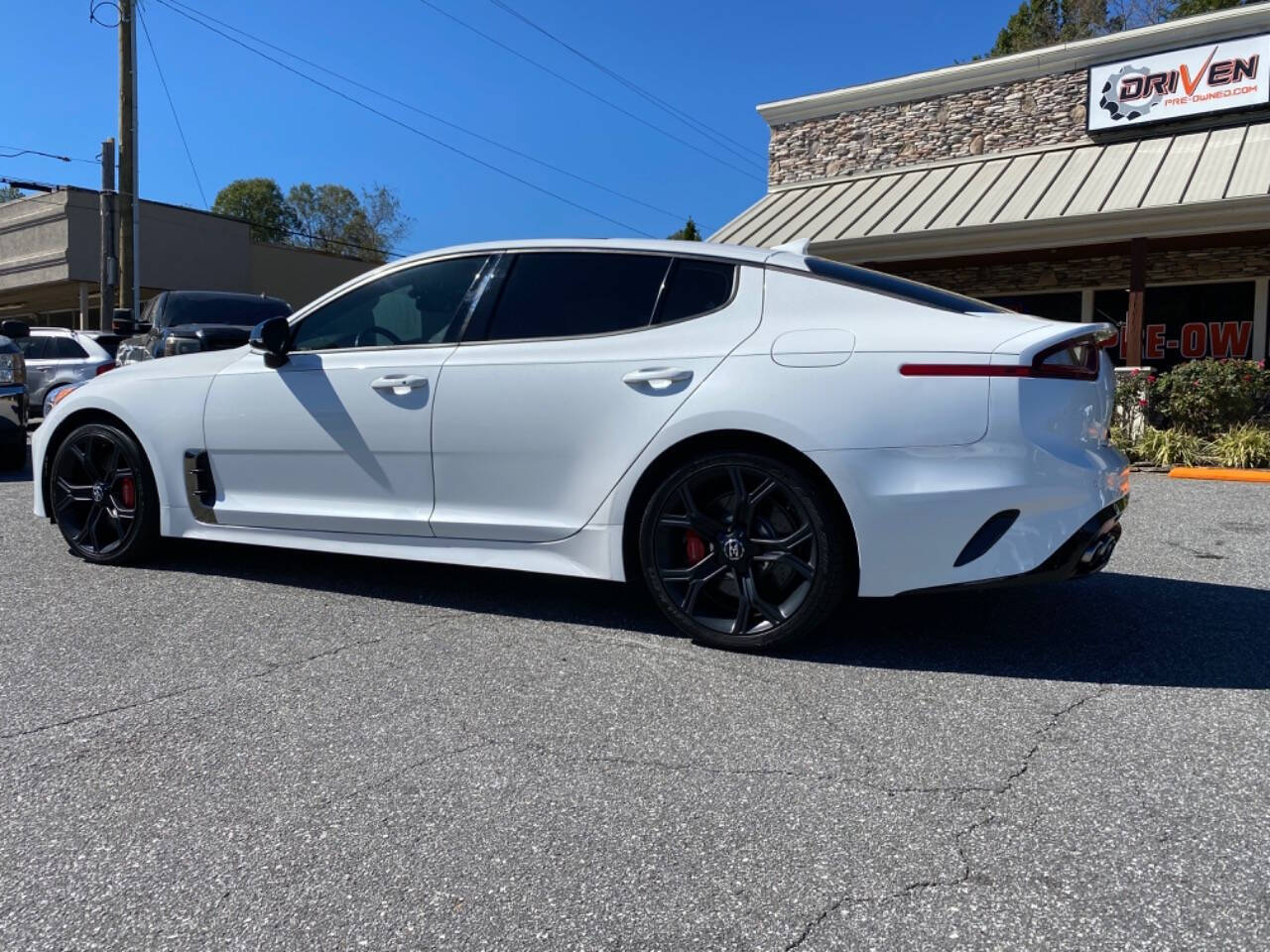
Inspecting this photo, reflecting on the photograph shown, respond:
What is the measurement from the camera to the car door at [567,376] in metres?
3.83

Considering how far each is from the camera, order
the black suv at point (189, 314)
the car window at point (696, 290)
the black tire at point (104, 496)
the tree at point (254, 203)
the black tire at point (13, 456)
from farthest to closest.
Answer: the tree at point (254, 203)
the black suv at point (189, 314)
the black tire at point (13, 456)
the black tire at point (104, 496)
the car window at point (696, 290)

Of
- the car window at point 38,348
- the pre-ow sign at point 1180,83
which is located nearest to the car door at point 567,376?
the car window at point 38,348

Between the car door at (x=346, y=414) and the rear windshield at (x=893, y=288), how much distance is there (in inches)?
58.6

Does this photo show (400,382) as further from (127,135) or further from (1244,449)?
(127,135)

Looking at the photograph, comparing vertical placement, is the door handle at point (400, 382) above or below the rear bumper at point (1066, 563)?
above

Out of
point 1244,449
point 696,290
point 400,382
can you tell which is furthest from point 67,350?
point 1244,449

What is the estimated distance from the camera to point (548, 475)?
157 inches

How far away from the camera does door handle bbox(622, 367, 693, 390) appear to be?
3773mm

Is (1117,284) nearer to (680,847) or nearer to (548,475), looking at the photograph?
(548,475)

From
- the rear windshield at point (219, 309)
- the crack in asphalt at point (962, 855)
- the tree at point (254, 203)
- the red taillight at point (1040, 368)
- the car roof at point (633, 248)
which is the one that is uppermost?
the tree at point (254, 203)

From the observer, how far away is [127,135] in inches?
757

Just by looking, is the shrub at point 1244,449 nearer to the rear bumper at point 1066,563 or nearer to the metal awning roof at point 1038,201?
the metal awning roof at point 1038,201

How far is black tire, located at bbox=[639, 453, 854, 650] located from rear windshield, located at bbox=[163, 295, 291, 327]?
8576mm

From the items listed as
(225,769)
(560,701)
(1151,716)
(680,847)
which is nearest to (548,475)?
(560,701)
